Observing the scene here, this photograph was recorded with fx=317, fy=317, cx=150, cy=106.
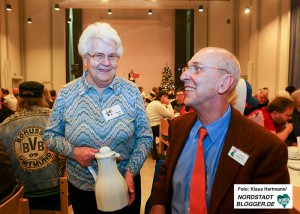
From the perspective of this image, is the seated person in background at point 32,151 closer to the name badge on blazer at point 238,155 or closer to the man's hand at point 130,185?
the man's hand at point 130,185

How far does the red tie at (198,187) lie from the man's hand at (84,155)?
48 cm

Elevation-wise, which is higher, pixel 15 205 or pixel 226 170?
pixel 226 170

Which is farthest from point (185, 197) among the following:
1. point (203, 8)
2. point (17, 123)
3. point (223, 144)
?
point (203, 8)

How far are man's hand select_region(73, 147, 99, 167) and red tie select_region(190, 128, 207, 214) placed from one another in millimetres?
481

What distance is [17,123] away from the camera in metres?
2.29

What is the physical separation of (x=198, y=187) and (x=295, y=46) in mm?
8743

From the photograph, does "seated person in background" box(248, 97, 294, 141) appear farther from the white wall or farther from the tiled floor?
the white wall

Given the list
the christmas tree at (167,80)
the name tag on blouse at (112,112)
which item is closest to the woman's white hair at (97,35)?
the name tag on blouse at (112,112)

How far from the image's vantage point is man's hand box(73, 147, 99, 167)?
1.50 m

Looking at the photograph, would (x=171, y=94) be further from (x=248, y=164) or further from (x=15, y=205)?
(x=248, y=164)

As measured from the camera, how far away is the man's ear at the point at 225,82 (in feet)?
4.72

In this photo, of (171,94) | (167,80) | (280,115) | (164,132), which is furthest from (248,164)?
(167,80)

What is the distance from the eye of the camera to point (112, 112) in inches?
64.7

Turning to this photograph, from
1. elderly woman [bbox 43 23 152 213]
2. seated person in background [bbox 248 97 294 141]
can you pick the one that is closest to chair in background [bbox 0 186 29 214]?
elderly woman [bbox 43 23 152 213]
